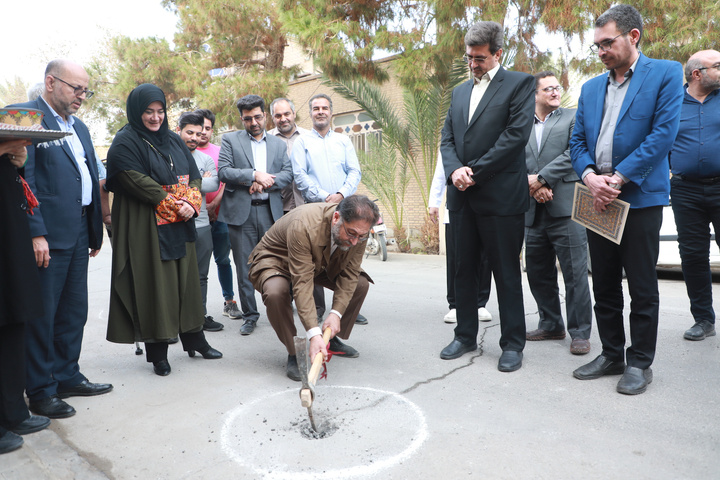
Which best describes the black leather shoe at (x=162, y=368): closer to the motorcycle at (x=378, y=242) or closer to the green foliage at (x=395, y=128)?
the motorcycle at (x=378, y=242)

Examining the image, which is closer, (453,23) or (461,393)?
(461,393)

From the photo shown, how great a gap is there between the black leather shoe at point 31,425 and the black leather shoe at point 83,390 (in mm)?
461

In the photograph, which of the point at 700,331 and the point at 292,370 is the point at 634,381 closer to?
the point at 700,331

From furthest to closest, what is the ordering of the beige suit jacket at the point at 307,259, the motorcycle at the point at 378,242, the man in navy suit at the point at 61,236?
the motorcycle at the point at 378,242
the beige suit jacket at the point at 307,259
the man in navy suit at the point at 61,236

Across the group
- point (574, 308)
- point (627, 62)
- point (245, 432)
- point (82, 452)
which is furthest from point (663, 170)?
point (82, 452)

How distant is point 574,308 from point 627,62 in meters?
1.76

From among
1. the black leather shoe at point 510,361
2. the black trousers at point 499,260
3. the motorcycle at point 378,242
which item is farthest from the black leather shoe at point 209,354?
the motorcycle at point 378,242

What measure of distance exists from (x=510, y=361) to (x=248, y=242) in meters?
2.56

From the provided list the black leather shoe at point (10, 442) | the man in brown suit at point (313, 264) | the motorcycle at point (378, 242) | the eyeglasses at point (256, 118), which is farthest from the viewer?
the motorcycle at point (378, 242)

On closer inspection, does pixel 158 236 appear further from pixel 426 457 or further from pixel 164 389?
pixel 426 457

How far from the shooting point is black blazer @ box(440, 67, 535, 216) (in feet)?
11.9

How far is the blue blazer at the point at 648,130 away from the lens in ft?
10.2

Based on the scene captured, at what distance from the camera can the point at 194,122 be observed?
524 centimetres

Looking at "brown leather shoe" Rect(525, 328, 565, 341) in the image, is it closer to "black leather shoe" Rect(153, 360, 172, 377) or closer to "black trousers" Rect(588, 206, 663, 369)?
"black trousers" Rect(588, 206, 663, 369)
